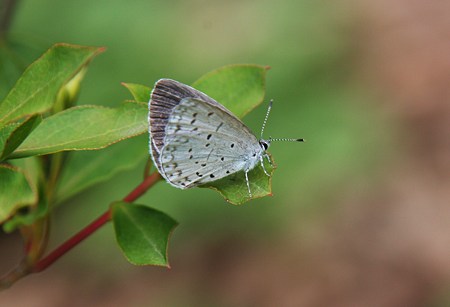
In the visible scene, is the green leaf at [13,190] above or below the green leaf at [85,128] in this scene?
below

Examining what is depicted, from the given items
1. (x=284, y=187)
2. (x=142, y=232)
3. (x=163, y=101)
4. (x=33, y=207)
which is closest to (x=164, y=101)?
(x=163, y=101)

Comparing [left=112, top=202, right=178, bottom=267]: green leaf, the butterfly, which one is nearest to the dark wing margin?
the butterfly

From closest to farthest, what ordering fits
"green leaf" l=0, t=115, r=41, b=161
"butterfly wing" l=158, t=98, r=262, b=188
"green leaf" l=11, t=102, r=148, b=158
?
1. "green leaf" l=0, t=115, r=41, b=161
2. "green leaf" l=11, t=102, r=148, b=158
3. "butterfly wing" l=158, t=98, r=262, b=188

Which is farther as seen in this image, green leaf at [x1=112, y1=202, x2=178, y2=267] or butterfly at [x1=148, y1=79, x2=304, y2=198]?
butterfly at [x1=148, y1=79, x2=304, y2=198]

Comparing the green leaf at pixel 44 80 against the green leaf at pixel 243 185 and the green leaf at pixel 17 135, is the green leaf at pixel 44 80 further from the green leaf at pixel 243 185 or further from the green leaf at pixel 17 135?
the green leaf at pixel 243 185

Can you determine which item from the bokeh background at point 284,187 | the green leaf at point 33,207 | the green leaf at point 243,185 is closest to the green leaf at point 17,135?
the green leaf at point 33,207

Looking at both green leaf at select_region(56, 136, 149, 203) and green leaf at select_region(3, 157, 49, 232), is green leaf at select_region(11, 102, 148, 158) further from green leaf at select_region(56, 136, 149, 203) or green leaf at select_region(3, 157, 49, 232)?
green leaf at select_region(56, 136, 149, 203)
